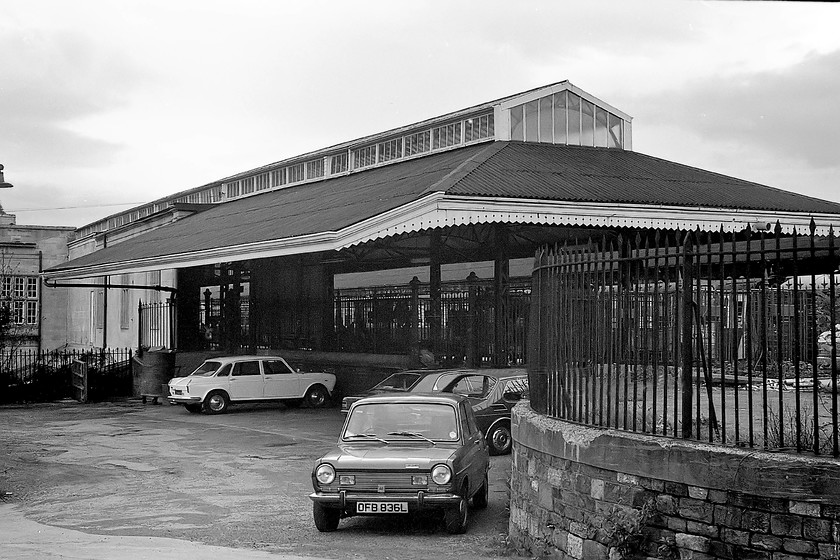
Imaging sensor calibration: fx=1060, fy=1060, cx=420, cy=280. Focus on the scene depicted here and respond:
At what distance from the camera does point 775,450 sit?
7473 millimetres

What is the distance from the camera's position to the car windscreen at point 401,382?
2062cm

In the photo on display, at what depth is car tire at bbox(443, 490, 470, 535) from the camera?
37.0 feet

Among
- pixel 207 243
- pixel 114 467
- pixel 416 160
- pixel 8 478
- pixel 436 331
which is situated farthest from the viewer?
pixel 416 160

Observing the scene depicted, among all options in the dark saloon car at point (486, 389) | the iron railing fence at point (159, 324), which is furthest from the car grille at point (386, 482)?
the iron railing fence at point (159, 324)

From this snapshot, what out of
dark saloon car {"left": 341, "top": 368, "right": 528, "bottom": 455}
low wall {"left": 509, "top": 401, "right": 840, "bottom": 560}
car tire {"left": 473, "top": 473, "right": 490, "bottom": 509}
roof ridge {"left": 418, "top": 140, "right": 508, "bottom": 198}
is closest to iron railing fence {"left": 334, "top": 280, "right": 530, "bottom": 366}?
roof ridge {"left": 418, "top": 140, "right": 508, "bottom": 198}

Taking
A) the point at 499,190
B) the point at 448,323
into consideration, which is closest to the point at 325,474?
the point at 499,190

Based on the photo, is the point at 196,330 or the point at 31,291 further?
the point at 31,291

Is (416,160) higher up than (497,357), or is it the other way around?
(416,160)

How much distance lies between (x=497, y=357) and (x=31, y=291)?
39019 millimetres

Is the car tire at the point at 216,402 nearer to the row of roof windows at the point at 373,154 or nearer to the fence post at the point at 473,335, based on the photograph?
the fence post at the point at 473,335

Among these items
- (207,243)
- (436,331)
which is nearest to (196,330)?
(207,243)

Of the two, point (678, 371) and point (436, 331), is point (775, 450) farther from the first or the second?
point (436, 331)

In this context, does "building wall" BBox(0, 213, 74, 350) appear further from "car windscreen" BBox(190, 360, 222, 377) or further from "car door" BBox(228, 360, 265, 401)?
"car door" BBox(228, 360, 265, 401)

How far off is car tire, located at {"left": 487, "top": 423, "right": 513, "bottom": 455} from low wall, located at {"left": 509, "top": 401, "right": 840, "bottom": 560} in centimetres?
794
